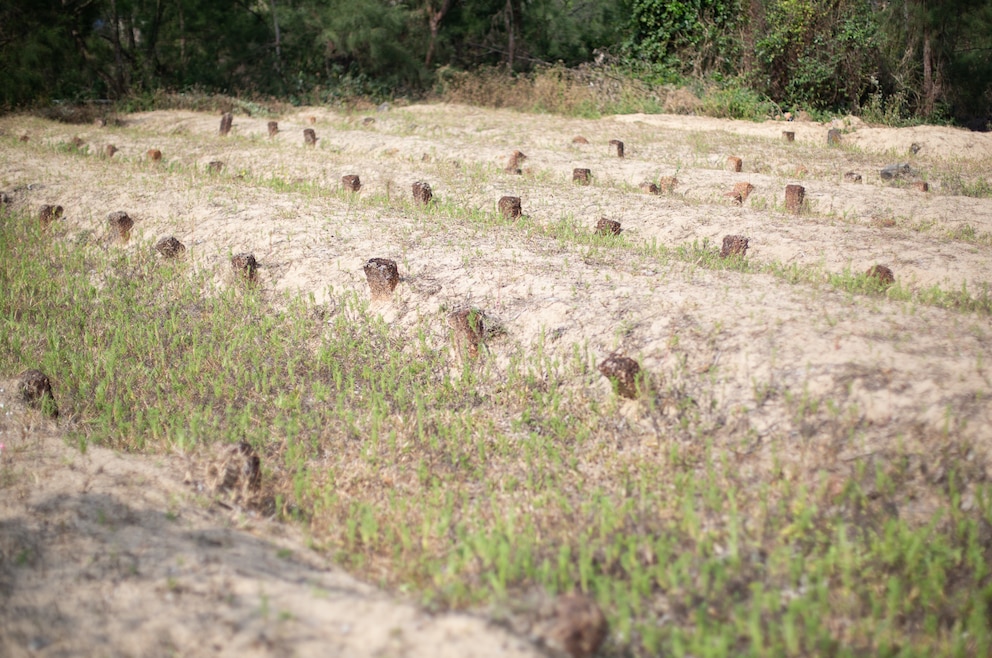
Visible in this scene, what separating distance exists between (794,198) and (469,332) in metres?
4.38

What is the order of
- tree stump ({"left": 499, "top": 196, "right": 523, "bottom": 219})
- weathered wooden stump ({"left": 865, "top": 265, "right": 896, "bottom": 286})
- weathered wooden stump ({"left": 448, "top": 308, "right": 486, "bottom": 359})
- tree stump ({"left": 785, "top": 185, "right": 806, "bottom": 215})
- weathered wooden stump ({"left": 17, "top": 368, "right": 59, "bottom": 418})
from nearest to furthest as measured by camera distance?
1. weathered wooden stump ({"left": 17, "top": 368, "right": 59, "bottom": 418})
2. weathered wooden stump ({"left": 448, "top": 308, "right": 486, "bottom": 359})
3. weathered wooden stump ({"left": 865, "top": 265, "right": 896, "bottom": 286})
4. tree stump ({"left": 499, "top": 196, "right": 523, "bottom": 219})
5. tree stump ({"left": 785, "top": 185, "right": 806, "bottom": 215})

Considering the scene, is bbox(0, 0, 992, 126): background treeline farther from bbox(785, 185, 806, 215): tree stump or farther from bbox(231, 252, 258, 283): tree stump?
bbox(231, 252, 258, 283): tree stump

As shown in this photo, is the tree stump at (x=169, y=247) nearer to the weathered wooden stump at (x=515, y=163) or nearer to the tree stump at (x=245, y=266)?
the tree stump at (x=245, y=266)

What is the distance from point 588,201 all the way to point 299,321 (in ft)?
11.9

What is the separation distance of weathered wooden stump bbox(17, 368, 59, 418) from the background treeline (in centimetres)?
1268

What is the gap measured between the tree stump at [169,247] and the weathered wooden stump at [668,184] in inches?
200

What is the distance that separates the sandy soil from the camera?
297 centimetres

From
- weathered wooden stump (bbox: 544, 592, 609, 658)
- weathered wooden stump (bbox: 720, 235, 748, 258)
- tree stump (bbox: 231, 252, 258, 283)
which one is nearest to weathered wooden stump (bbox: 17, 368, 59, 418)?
tree stump (bbox: 231, 252, 258, 283)

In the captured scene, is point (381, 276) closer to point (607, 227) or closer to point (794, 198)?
point (607, 227)

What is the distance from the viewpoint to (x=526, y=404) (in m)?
4.68

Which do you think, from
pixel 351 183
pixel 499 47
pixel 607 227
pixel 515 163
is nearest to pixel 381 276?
pixel 607 227

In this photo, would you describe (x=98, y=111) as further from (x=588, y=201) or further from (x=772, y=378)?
(x=772, y=378)

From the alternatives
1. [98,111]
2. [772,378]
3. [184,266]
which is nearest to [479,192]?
[184,266]

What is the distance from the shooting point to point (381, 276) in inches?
224
